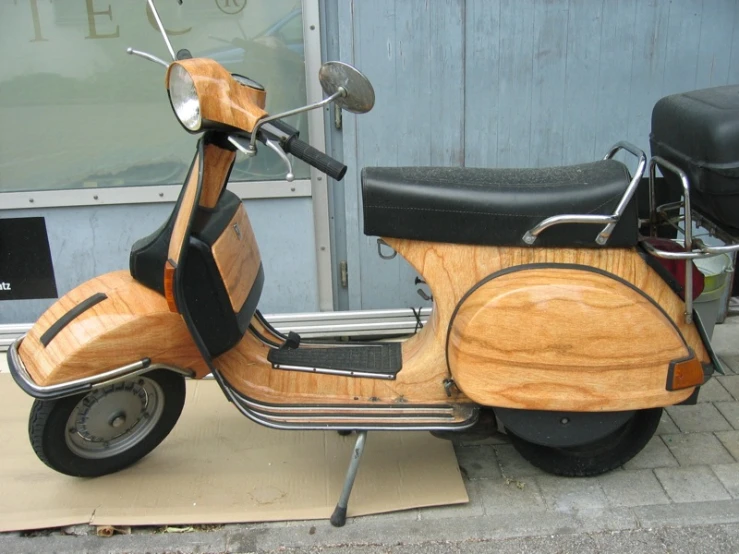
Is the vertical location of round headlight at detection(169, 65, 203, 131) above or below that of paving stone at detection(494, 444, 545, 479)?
above

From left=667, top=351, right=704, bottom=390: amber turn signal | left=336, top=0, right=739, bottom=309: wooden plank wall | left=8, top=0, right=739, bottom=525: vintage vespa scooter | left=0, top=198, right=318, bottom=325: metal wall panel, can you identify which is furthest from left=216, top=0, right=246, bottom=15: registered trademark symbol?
left=667, top=351, right=704, bottom=390: amber turn signal

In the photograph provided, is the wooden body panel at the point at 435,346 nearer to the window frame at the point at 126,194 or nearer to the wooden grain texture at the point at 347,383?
the wooden grain texture at the point at 347,383

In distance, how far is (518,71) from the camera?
3504 mm

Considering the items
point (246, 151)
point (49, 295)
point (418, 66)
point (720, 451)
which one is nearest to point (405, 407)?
point (246, 151)

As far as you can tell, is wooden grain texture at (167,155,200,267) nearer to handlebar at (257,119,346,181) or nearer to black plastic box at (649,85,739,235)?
handlebar at (257,119,346,181)

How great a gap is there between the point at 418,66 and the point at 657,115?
1347mm

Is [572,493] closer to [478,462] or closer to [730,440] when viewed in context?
[478,462]

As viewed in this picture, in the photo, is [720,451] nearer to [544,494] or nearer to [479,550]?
[544,494]

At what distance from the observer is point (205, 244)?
227 centimetres

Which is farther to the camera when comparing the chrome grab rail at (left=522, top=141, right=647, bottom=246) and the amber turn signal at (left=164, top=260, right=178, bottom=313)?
the amber turn signal at (left=164, top=260, right=178, bottom=313)

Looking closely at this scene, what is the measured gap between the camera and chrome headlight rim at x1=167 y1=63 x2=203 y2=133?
6.69 feet

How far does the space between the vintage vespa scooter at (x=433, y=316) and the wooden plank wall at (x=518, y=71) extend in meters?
1.18

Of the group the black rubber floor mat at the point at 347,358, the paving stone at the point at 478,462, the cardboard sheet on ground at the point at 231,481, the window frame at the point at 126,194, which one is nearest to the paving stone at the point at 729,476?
the paving stone at the point at 478,462

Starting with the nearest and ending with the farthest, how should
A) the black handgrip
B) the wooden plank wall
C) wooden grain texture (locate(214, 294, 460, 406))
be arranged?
the black handgrip < wooden grain texture (locate(214, 294, 460, 406)) < the wooden plank wall
